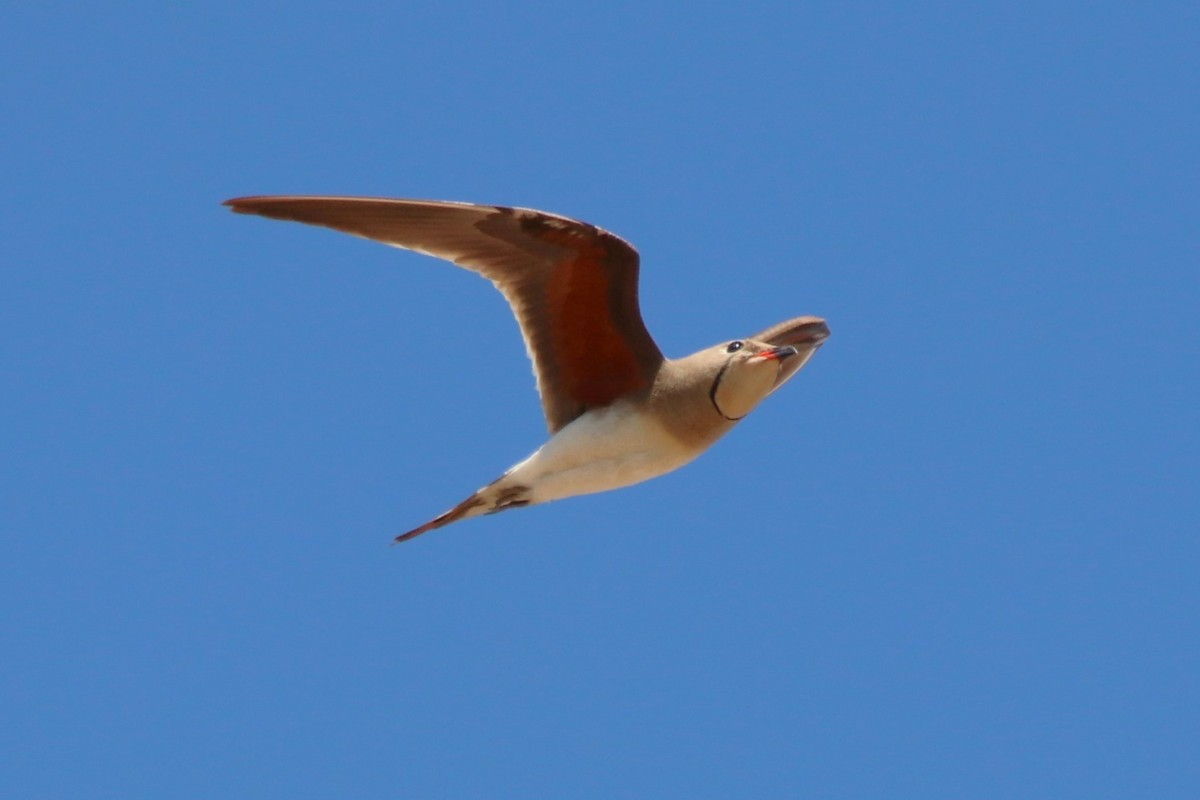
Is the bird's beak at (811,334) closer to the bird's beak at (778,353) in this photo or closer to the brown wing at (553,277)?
the bird's beak at (778,353)

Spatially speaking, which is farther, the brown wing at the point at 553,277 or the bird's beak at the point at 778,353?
the bird's beak at the point at 778,353

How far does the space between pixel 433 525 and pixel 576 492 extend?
0.86 m

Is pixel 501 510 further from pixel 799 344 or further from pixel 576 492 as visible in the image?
pixel 799 344

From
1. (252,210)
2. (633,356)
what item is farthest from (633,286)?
(252,210)

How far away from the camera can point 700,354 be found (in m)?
9.52

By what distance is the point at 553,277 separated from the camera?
30.2 feet

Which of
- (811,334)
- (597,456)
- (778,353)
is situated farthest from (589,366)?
(811,334)

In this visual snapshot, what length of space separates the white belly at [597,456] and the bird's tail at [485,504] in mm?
46

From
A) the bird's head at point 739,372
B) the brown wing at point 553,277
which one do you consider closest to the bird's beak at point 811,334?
the bird's head at point 739,372

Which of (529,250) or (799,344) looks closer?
(529,250)

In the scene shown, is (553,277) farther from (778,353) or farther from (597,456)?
(778,353)

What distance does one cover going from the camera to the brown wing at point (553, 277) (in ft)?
28.7

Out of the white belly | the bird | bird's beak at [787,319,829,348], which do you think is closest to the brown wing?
the bird

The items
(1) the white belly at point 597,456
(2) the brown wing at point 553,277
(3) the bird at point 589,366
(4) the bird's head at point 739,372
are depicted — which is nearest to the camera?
(2) the brown wing at point 553,277
